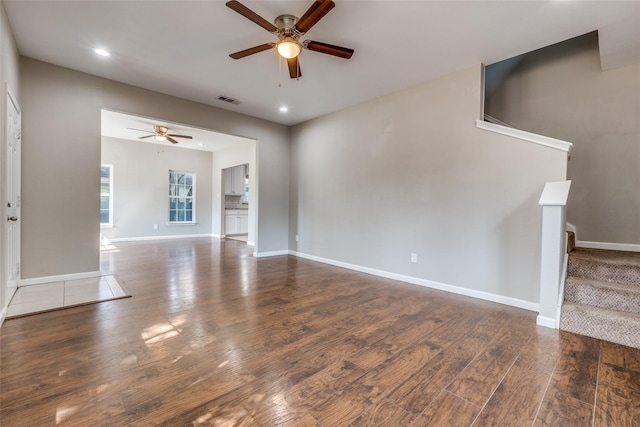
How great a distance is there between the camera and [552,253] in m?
2.51

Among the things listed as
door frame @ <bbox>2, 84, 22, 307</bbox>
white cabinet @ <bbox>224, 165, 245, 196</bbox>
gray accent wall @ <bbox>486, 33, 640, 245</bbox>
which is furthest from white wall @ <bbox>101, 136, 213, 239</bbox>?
gray accent wall @ <bbox>486, 33, 640, 245</bbox>

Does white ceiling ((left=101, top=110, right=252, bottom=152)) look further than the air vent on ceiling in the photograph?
Yes

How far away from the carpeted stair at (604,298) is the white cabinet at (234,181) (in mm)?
8469

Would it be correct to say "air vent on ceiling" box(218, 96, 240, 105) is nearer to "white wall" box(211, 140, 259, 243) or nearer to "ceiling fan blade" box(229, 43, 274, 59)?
"ceiling fan blade" box(229, 43, 274, 59)

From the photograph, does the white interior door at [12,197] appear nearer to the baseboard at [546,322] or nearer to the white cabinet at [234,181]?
the baseboard at [546,322]

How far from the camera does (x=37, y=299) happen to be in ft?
9.96

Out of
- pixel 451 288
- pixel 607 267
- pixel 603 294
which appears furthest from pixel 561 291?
pixel 451 288

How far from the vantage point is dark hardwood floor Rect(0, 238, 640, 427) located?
1.46m

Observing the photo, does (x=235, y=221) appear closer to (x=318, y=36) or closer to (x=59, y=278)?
(x=59, y=278)

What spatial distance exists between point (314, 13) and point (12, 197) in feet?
11.8

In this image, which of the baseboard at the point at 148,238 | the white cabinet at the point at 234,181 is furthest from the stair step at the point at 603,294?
the baseboard at the point at 148,238

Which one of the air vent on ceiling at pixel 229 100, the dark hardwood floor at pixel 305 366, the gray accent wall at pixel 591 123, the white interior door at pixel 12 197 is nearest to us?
the dark hardwood floor at pixel 305 366

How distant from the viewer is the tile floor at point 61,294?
282 centimetres

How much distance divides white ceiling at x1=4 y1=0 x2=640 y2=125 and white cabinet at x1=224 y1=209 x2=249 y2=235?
5521 millimetres
